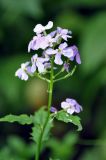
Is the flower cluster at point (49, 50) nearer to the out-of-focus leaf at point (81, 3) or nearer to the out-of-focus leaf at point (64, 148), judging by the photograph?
the out-of-focus leaf at point (64, 148)

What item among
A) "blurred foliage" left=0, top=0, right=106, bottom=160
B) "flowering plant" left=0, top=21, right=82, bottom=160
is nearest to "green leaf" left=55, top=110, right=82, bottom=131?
"flowering plant" left=0, top=21, right=82, bottom=160

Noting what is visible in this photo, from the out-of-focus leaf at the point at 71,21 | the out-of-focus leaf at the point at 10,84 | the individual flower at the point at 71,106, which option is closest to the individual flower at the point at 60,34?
the individual flower at the point at 71,106

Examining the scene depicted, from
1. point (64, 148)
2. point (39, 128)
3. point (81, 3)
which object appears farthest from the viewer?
point (81, 3)

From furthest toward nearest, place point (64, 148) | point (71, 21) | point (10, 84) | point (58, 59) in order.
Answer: point (71, 21) < point (10, 84) < point (64, 148) < point (58, 59)

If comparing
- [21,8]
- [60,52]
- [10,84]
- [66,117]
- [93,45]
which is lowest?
[66,117]

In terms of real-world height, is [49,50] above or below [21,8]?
below

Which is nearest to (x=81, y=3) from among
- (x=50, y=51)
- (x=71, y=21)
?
(x=71, y=21)

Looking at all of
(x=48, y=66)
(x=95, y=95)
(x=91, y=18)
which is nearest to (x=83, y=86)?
(x=95, y=95)

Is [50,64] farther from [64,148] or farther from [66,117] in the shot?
[64,148]

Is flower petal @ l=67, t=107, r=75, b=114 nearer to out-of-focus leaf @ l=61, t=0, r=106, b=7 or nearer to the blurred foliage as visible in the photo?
the blurred foliage
